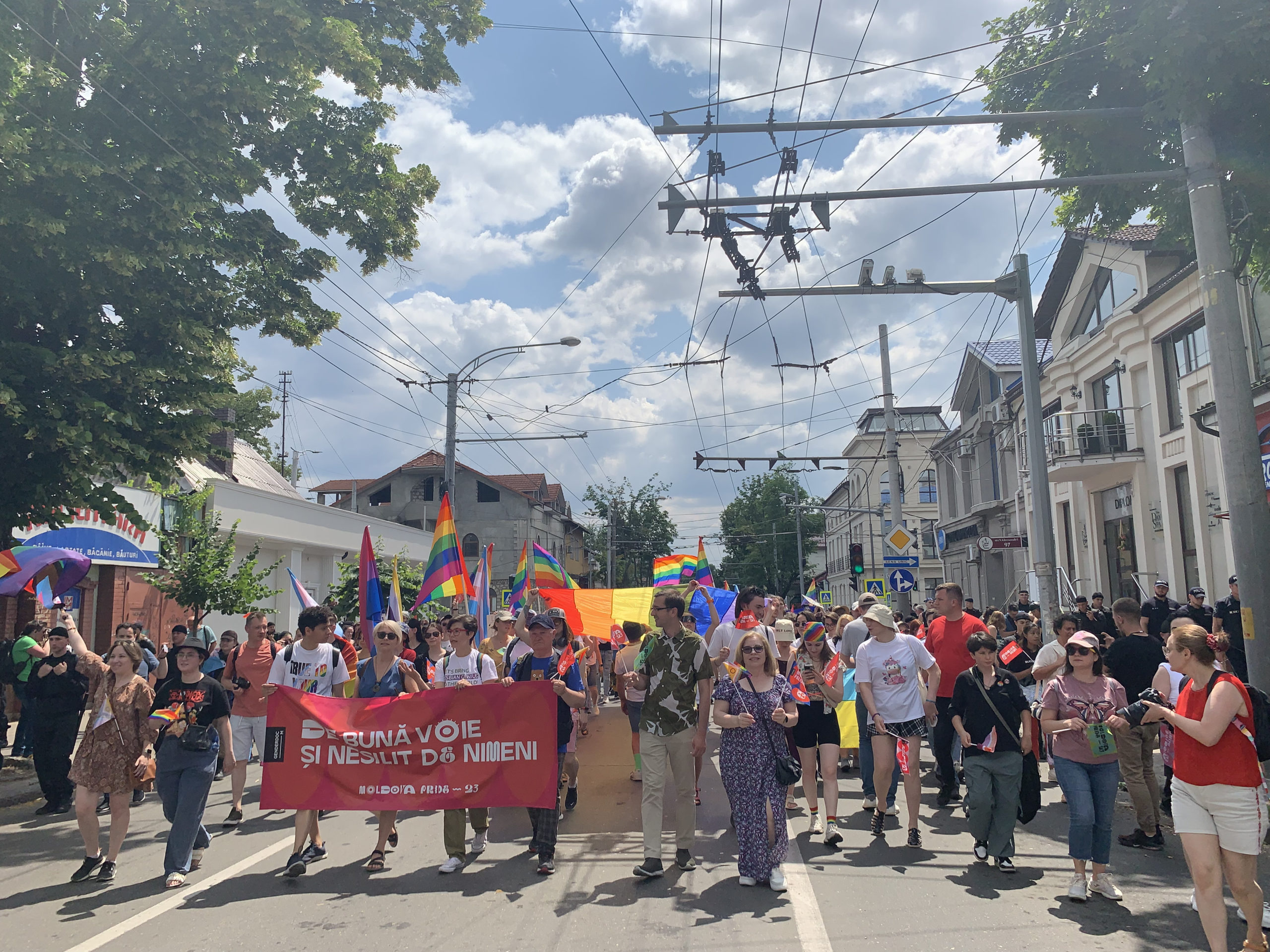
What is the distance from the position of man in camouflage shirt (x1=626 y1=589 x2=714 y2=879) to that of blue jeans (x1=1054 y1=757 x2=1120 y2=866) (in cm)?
238

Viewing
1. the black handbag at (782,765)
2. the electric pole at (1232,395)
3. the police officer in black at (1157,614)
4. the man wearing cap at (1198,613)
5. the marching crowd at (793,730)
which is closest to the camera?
the marching crowd at (793,730)

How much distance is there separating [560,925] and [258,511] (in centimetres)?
2390

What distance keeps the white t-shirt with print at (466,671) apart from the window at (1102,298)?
20.3 meters

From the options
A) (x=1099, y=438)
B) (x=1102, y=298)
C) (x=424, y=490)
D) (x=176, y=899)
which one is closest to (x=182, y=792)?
(x=176, y=899)

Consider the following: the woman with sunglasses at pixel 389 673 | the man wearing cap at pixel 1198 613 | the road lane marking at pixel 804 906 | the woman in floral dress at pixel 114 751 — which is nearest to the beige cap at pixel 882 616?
the road lane marking at pixel 804 906

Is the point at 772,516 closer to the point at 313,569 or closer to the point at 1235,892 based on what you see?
the point at 313,569

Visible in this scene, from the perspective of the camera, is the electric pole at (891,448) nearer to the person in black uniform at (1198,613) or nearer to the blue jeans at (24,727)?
the person in black uniform at (1198,613)

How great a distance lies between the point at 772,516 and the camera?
8131 cm

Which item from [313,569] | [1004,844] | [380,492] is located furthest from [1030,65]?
[380,492]

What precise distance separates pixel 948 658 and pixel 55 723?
8.72m

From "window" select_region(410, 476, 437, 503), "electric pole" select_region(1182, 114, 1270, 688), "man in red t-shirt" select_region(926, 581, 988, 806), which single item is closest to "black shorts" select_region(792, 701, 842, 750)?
"man in red t-shirt" select_region(926, 581, 988, 806)

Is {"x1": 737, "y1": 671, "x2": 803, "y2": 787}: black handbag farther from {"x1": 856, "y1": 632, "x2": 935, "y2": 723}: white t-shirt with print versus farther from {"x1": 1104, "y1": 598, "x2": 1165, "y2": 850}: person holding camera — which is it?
{"x1": 1104, "y1": 598, "x2": 1165, "y2": 850}: person holding camera

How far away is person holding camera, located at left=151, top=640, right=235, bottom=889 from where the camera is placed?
6473 millimetres

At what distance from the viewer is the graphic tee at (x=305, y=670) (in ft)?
24.7
